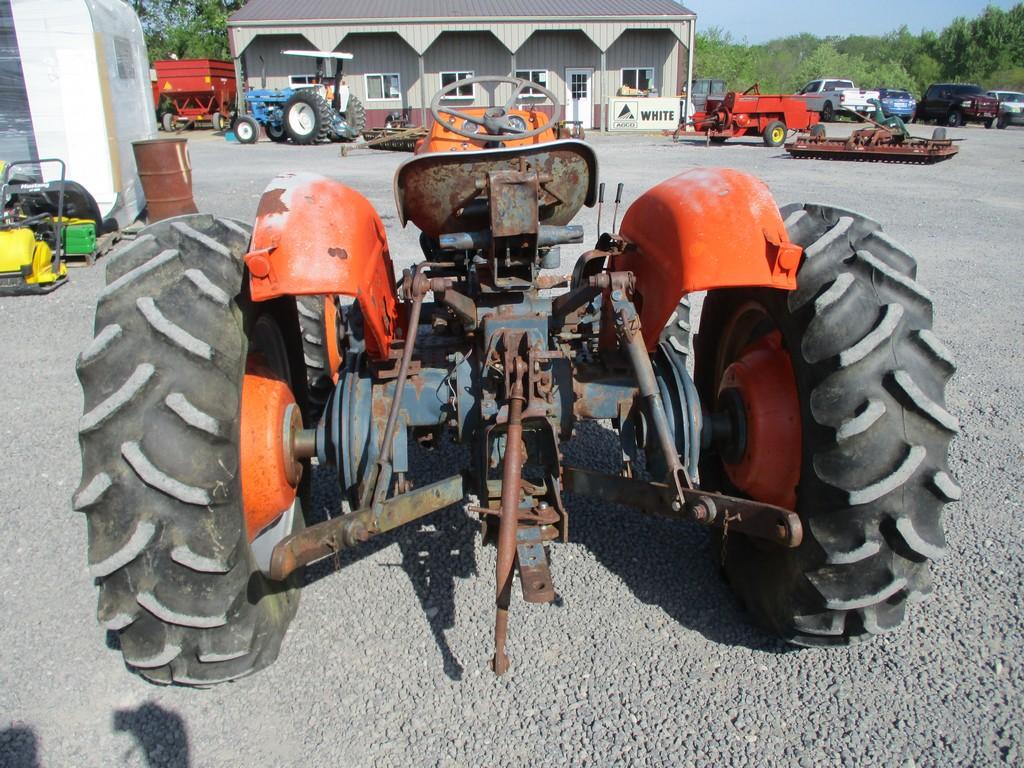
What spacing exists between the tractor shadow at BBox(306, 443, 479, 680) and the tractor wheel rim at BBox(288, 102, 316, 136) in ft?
66.1

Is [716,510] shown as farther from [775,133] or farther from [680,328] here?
[775,133]

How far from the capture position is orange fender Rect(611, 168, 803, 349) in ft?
7.49

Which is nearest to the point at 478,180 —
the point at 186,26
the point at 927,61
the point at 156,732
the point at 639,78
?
the point at 156,732

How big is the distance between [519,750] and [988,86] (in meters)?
50.4

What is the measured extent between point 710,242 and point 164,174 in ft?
27.5

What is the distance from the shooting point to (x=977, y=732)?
2193 mm

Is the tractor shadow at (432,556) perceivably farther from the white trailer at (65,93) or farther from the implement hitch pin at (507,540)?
the white trailer at (65,93)

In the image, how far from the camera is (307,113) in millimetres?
21625

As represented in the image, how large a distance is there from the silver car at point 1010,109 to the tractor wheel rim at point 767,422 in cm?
3156

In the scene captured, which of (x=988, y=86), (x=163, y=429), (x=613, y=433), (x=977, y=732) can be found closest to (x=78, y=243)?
(x=613, y=433)

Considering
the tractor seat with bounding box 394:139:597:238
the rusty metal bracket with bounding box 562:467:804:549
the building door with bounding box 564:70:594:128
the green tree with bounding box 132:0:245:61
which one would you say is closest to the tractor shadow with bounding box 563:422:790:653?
the rusty metal bracket with bounding box 562:467:804:549

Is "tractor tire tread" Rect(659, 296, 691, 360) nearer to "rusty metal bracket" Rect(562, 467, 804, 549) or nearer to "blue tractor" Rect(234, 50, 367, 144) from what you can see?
"rusty metal bracket" Rect(562, 467, 804, 549)

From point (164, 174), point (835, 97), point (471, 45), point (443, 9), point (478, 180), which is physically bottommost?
point (164, 174)

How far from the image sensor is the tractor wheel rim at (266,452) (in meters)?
2.44
